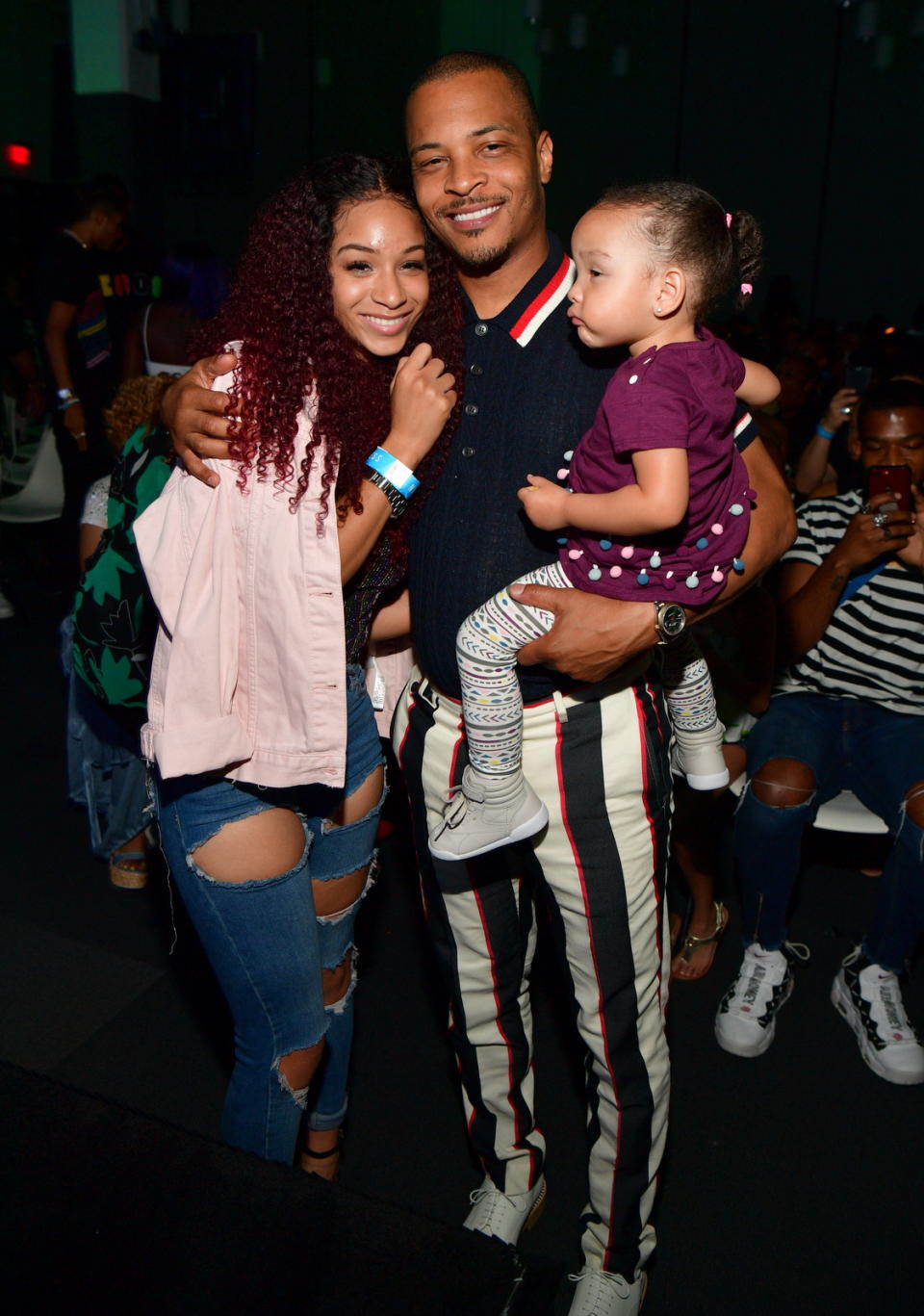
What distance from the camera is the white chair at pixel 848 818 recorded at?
2529 millimetres

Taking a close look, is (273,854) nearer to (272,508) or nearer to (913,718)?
(272,508)

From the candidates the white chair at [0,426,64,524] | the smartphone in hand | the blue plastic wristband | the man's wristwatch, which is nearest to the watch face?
the man's wristwatch

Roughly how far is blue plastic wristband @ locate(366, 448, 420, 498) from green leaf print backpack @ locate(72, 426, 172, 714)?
512 mm

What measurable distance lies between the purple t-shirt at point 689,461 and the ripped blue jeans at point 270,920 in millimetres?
484

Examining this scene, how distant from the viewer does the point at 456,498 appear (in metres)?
1.54

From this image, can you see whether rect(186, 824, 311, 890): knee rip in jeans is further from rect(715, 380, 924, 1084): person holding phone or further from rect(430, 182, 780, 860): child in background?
rect(715, 380, 924, 1084): person holding phone

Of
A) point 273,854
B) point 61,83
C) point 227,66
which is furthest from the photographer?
point 61,83

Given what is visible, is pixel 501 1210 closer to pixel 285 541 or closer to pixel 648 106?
pixel 285 541

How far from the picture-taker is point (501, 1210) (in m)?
1.87

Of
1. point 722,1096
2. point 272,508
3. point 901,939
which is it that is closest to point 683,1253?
point 722,1096

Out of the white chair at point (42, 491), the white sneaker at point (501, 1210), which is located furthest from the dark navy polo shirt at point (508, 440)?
the white chair at point (42, 491)

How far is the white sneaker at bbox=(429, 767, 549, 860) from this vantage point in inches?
57.8

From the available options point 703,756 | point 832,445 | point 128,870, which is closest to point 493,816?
point 703,756

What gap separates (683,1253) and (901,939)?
3.16ft
